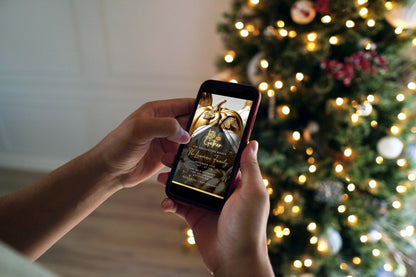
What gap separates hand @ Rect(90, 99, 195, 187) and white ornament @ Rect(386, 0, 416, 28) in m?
0.78

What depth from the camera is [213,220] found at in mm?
720

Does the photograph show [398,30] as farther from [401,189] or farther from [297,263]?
[297,263]

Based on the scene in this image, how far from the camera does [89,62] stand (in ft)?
6.06

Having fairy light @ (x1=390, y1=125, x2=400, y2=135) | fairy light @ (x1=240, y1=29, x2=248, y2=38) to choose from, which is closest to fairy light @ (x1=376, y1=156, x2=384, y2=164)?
fairy light @ (x1=390, y1=125, x2=400, y2=135)

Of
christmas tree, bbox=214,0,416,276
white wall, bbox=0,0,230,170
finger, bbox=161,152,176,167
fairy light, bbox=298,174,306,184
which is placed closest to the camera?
finger, bbox=161,152,176,167

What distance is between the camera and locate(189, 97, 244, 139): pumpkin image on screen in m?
0.75

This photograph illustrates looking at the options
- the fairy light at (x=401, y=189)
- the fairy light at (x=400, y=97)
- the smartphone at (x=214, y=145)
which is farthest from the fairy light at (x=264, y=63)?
the fairy light at (x=401, y=189)

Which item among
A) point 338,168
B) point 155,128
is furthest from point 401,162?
point 155,128

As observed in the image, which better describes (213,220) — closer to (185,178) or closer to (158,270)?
(185,178)

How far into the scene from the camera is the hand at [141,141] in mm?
695

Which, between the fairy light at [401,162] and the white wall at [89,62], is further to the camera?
the white wall at [89,62]

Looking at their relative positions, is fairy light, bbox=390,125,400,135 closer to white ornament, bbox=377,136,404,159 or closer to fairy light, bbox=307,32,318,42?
white ornament, bbox=377,136,404,159

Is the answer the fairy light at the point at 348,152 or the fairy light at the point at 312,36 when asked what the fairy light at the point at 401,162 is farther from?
the fairy light at the point at 312,36

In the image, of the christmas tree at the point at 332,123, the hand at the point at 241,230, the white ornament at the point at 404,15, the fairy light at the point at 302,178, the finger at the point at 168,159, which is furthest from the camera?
the fairy light at the point at 302,178
